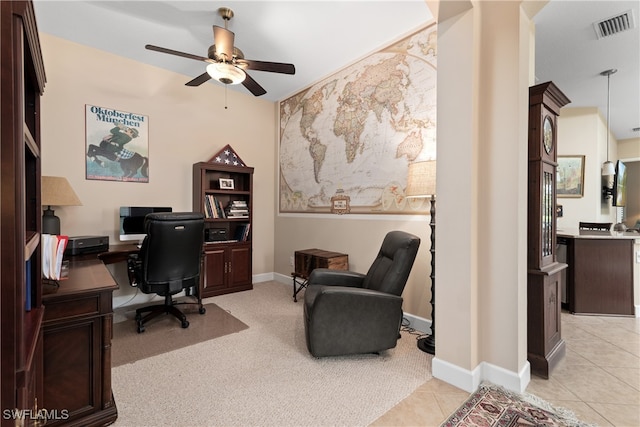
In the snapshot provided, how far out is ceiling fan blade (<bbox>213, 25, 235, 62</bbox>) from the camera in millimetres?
2451

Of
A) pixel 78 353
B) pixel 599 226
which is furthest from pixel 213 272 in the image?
pixel 599 226

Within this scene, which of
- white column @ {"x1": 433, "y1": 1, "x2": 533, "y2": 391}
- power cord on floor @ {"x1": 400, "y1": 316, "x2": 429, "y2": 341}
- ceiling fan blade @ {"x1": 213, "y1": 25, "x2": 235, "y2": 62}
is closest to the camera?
white column @ {"x1": 433, "y1": 1, "x2": 533, "y2": 391}

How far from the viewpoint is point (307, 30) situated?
2.91 m

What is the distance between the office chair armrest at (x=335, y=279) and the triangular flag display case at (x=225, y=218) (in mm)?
1692

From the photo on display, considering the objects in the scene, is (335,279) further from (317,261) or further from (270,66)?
(270,66)

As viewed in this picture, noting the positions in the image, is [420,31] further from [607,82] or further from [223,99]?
[607,82]

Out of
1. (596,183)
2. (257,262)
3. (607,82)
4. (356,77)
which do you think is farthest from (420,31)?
(596,183)

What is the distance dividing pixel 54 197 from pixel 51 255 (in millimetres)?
1591

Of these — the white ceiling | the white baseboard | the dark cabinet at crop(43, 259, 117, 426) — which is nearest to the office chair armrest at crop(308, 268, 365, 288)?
the white baseboard

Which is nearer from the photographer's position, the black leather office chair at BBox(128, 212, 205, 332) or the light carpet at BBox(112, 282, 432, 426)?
the light carpet at BBox(112, 282, 432, 426)

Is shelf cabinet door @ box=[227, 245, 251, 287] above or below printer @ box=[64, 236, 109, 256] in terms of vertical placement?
below

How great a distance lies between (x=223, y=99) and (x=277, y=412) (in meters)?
3.92

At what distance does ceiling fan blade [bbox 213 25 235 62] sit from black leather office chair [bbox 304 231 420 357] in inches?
85.2

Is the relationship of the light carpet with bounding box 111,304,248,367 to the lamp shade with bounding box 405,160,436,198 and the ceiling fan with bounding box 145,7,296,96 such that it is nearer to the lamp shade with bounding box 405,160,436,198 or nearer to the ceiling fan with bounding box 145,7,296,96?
the lamp shade with bounding box 405,160,436,198
